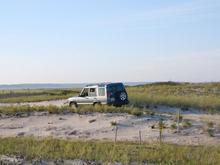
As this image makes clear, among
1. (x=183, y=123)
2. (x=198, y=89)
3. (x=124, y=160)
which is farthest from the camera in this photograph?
(x=198, y=89)

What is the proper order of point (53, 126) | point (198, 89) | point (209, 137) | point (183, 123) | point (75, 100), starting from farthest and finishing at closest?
point (198, 89) → point (75, 100) → point (53, 126) → point (183, 123) → point (209, 137)

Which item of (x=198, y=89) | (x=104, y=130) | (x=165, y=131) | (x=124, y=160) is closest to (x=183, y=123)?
(x=165, y=131)

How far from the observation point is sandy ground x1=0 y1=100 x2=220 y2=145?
24.6 m

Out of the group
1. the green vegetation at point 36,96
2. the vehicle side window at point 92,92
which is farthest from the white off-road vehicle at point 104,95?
the green vegetation at point 36,96

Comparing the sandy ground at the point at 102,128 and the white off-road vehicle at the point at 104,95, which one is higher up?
the white off-road vehicle at the point at 104,95

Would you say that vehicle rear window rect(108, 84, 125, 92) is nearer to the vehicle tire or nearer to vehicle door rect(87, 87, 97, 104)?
the vehicle tire

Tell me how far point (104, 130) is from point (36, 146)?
27.7 ft

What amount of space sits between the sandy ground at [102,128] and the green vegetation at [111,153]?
4.89 metres

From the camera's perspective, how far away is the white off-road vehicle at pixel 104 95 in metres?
36.7

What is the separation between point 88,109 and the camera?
32.9 m

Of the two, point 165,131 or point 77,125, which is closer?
point 165,131

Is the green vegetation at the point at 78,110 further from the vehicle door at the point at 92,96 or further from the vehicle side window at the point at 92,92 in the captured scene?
the vehicle side window at the point at 92,92

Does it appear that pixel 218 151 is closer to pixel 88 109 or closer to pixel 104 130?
pixel 104 130

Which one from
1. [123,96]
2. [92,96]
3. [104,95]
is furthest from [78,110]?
[123,96]
